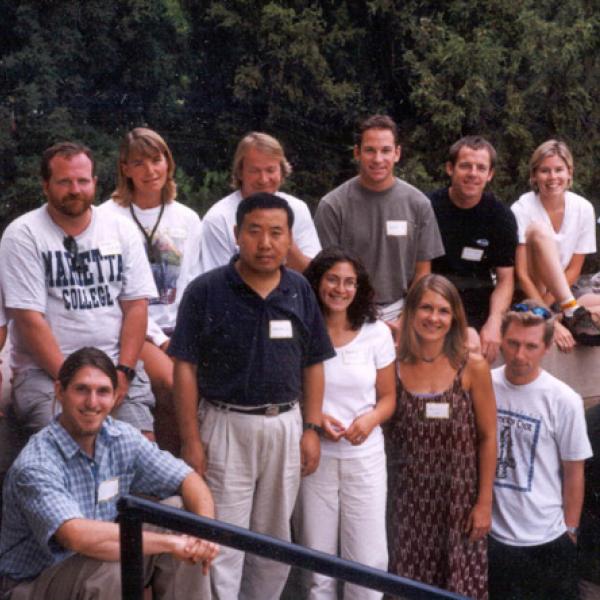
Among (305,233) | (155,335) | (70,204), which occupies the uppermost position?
(70,204)

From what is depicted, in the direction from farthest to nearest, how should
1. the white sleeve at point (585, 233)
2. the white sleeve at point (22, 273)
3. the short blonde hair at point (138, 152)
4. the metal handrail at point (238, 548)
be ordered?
the white sleeve at point (585, 233) → the short blonde hair at point (138, 152) → the white sleeve at point (22, 273) → the metal handrail at point (238, 548)

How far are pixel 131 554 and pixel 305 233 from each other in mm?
2332

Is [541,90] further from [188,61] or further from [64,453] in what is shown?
[64,453]

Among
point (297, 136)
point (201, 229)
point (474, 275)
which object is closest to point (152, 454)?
point (201, 229)

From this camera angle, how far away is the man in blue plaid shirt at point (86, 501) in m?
3.19

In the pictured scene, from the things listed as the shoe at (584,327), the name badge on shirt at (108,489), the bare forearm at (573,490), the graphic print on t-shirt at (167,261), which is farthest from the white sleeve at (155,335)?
the shoe at (584,327)

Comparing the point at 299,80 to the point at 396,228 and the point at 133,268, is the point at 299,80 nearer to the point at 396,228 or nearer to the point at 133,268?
the point at 396,228

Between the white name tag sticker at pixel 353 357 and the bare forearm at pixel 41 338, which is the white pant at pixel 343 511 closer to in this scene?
the white name tag sticker at pixel 353 357

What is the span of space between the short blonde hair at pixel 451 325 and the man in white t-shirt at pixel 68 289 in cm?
105

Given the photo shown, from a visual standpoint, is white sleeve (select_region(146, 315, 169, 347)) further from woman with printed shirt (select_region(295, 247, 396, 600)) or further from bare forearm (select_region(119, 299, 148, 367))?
woman with printed shirt (select_region(295, 247, 396, 600))

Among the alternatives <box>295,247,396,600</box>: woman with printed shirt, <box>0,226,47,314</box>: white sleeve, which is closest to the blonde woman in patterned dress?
<box>295,247,396,600</box>: woman with printed shirt

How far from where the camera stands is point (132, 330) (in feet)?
A: 13.1

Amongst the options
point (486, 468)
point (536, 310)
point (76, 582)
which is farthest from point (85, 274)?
point (536, 310)

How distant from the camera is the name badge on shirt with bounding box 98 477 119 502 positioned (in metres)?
3.41
